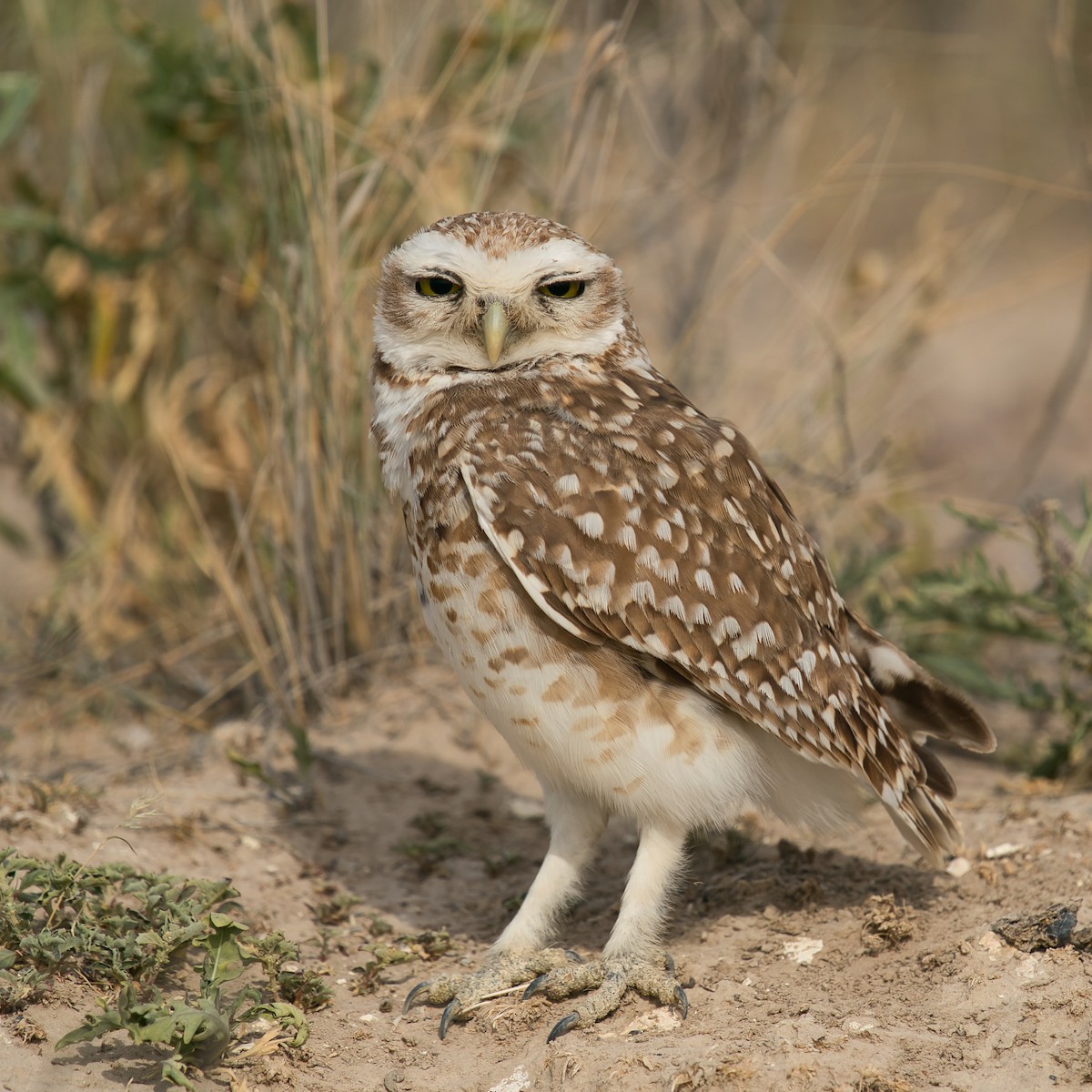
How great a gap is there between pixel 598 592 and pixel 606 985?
3.14ft

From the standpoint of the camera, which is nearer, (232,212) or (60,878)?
(60,878)

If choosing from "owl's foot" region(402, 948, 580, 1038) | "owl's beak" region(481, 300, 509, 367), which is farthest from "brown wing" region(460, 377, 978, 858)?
"owl's foot" region(402, 948, 580, 1038)

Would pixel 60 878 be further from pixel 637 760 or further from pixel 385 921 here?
pixel 637 760

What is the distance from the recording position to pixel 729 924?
353 centimetres

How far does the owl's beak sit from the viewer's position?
327 cm

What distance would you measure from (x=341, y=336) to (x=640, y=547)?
171cm

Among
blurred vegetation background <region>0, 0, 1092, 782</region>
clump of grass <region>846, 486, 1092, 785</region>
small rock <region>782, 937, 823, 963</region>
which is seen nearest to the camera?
small rock <region>782, 937, 823, 963</region>

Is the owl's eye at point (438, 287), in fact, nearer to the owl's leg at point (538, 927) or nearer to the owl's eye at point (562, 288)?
the owl's eye at point (562, 288)

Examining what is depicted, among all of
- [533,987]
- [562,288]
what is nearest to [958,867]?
[533,987]

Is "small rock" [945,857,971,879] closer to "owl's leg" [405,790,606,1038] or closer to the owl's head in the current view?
"owl's leg" [405,790,606,1038]

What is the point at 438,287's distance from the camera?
339 centimetres

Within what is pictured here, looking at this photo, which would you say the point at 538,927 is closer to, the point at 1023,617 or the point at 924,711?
the point at 924,711

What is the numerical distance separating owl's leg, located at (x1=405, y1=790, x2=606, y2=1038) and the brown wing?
570 mm

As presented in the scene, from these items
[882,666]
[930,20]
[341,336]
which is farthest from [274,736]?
[930,20]
